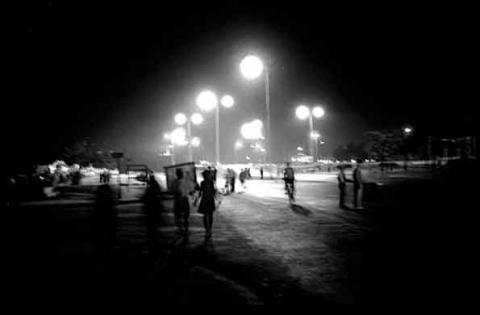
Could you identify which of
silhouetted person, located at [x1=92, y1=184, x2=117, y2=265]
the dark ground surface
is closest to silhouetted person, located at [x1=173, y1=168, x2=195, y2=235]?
the dark ground surface

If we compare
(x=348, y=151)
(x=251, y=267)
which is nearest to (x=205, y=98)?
(x=251, y=267)

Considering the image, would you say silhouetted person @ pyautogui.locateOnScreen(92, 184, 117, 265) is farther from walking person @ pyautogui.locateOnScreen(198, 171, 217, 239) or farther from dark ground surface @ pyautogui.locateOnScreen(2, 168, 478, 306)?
walking person @ pyautogui.locateOnScreen(198, 171, 217, 239)

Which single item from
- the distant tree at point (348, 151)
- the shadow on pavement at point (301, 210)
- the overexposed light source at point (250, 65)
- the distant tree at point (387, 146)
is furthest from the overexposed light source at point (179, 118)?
the distant tree at point (348, 151)

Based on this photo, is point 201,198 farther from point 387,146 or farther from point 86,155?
point 387,146

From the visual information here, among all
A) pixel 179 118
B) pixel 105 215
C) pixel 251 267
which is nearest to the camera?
pixel 251 267

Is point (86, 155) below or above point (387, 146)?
below

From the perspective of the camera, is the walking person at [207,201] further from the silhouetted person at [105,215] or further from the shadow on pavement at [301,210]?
the shadow on pavement at [301,210]

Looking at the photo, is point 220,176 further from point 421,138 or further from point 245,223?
point 421,138

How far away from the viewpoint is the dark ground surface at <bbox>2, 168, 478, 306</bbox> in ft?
18.4

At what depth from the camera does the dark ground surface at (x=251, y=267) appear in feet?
18.4

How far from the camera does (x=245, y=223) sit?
1315cm

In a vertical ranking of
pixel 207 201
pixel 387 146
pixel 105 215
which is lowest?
pixel 105 215

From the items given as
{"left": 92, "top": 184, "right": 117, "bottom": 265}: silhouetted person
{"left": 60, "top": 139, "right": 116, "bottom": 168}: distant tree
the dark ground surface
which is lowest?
the dark ground surface

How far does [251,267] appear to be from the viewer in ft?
23.8
